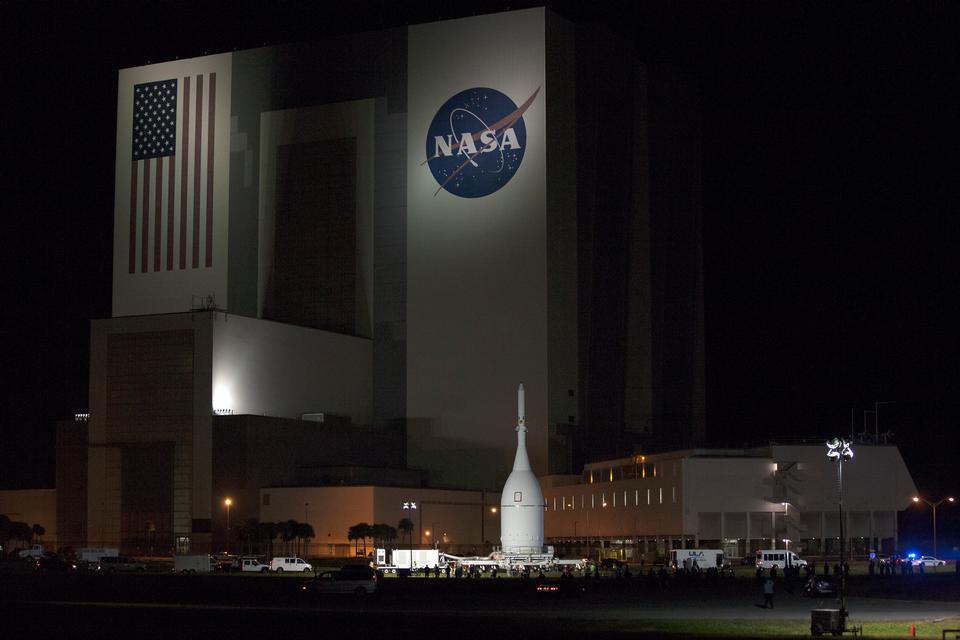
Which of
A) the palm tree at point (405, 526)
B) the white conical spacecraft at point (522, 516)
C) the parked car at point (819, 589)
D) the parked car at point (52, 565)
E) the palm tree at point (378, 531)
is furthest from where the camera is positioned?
the palm tree at point (405, 526)

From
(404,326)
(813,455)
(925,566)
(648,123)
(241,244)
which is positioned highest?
(648,123)

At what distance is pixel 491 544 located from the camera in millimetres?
134500

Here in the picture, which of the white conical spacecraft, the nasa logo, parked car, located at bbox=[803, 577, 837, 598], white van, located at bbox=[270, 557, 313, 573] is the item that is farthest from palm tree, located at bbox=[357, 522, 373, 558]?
parked car, located at bbox=[803, 577, 837, 598]

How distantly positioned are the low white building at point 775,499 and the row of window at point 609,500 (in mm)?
218

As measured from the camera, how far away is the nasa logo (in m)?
136

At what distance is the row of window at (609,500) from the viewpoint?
11469 centimetres

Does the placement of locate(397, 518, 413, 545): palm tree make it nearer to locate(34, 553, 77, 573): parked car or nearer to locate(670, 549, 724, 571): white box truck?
locate(34, 553, 77, 573): parked car

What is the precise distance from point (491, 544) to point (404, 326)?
24005 mm

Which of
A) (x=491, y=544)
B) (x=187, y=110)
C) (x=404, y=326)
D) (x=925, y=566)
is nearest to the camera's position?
(x=925, y=566)

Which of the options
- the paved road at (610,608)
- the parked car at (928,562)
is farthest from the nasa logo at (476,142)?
the paved road at (610,608)

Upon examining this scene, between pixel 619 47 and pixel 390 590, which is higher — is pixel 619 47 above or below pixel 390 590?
above

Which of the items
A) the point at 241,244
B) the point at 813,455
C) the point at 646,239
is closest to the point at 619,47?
the point at 646,239

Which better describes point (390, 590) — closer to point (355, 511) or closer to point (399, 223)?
point (355, 511)

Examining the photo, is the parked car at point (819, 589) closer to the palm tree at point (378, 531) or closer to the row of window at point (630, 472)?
the row of window at point (630, 472)
